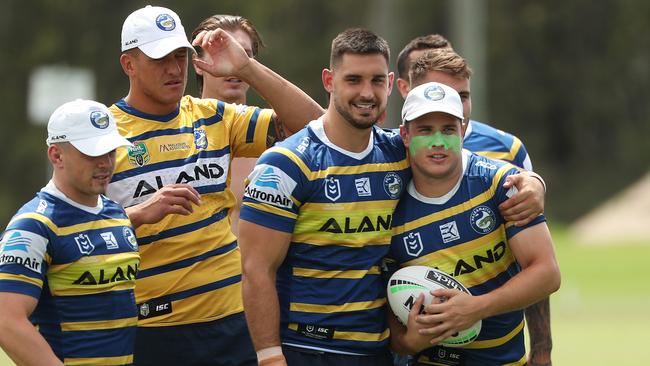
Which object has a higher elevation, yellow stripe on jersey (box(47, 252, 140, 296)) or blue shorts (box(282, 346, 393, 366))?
yellow stripe on jersey (box(47, 252, 140, 296))

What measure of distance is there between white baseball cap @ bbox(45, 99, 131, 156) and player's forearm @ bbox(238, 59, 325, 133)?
1.11m

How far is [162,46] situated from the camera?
6.81 metres

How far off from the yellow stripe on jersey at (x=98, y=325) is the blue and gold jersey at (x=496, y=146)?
9.27 ft

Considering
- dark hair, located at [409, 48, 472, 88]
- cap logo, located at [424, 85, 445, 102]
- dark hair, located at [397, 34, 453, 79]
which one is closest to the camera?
cap logo, located at [424, 85, 445, 102]

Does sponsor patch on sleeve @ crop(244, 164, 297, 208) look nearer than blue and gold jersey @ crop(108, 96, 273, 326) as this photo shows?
Yes

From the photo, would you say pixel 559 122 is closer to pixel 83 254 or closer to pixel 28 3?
pixel 28 3

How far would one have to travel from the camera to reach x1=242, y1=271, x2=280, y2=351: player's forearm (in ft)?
21.0

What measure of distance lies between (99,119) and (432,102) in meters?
1.68

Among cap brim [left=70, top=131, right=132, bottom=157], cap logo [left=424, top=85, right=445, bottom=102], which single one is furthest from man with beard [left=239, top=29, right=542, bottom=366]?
cap brim [left=70, top=131, right=132, bottom=157]

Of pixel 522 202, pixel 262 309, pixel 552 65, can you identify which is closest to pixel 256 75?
pixel 262 309

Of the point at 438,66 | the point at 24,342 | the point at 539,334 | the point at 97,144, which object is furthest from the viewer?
the point at 539,334

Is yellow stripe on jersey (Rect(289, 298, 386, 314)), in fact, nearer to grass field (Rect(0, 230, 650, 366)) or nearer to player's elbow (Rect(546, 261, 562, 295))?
player's elbow (Rect(546, 261, 562, 295))

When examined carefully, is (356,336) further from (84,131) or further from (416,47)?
(416,47)

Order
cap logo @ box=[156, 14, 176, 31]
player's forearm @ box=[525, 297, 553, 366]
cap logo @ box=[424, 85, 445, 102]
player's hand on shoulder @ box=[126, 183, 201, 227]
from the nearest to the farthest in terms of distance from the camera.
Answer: player's hand on shoulder @ box=[126, 183, 201, 227] → cap logo @ box=[424, 85, 445, 102] → cap logo @ box=[156, 14, 176, 31] → player's forearm @ box=[525, 297, 553, 366]
